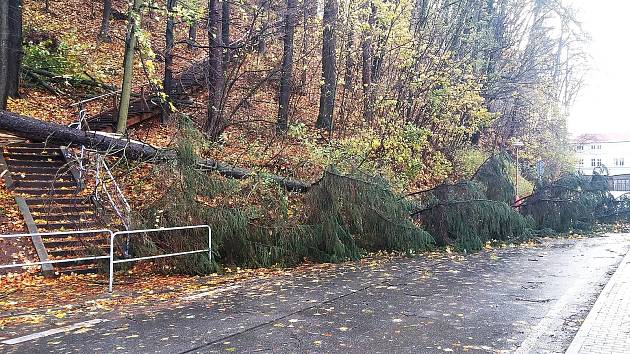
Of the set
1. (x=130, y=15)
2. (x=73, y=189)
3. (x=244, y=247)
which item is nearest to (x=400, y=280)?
(x=244, y=247)

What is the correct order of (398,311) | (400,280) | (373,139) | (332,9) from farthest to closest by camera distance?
(332,9), (373,139), (400,280), (398,311)

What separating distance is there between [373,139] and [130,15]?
7741 millimetres

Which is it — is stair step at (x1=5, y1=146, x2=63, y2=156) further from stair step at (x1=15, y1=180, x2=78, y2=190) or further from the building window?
the building window

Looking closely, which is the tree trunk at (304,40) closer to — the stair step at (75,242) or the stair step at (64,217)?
the stair step at (64,217)

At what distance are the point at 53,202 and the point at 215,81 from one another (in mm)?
7222

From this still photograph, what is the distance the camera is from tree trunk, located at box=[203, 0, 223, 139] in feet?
55.5

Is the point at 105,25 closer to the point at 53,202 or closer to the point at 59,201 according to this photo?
the point at 59,201

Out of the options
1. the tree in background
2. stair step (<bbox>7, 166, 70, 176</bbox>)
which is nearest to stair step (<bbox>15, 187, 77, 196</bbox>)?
stair step (<bbox>7, 166, 70, 176</bbox>)

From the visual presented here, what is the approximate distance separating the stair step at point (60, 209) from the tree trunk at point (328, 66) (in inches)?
348

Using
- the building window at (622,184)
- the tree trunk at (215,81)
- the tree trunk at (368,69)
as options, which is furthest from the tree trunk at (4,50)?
the building window at (622,184)

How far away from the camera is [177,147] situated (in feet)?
37.2

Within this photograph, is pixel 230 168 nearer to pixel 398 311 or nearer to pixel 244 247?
pixel 244 247

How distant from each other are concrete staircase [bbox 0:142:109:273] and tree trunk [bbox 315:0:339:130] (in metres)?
8.75

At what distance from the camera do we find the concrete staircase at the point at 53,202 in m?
10.5
